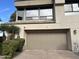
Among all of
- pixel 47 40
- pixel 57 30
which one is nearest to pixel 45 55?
pixel 47 40

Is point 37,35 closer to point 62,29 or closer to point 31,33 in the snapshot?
point 31,33

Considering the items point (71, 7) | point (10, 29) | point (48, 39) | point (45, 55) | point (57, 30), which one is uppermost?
point (71, 7)

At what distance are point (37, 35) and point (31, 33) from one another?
85 centimetres

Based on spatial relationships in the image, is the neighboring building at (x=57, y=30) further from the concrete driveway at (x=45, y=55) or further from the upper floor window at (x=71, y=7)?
the concrete driveway at (x=45, y=55)

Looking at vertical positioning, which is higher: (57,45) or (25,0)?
(25,0)

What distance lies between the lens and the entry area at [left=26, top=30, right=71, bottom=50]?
1895 centimetres

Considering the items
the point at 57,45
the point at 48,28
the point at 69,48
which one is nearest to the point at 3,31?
the point at 48,28

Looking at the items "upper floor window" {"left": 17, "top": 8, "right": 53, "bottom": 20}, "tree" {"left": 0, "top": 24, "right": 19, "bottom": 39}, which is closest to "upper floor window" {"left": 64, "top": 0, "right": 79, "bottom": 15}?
"upper floor window" {"left": 17, "top": 8, "right": 53, "bottom": 20}

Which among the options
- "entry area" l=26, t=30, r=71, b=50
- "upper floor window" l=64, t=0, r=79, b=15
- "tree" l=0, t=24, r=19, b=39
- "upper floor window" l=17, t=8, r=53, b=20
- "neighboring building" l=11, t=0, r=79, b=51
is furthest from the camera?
"upper floor window" l=17, t=8, r=53, b=20

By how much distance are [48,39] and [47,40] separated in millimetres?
184

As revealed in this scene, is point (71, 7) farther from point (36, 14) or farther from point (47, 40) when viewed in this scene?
point (47, 40)

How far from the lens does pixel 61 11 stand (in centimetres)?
1948

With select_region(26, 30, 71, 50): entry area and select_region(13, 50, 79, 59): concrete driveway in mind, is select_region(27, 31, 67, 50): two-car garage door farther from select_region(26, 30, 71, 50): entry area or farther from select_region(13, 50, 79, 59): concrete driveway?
select_region(13, 50, 79, 59): concrete driveway

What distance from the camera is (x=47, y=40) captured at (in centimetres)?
1927
